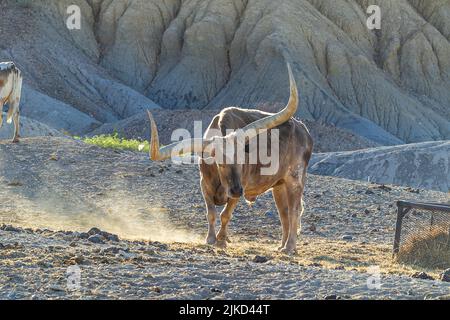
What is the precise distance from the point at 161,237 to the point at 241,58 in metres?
50.6

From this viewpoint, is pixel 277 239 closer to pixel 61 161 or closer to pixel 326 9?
pixel 61 161

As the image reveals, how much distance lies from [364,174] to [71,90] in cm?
3065

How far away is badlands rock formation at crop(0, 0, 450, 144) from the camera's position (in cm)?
5584

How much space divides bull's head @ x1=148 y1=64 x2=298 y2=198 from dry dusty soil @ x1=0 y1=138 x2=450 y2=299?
0.92m

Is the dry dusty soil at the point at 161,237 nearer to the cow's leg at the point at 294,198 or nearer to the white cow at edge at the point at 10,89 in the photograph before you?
the cow's leg at the point at 294,198

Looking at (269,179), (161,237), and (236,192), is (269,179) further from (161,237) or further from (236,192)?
(161,237)

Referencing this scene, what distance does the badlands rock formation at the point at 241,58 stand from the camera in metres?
55.8

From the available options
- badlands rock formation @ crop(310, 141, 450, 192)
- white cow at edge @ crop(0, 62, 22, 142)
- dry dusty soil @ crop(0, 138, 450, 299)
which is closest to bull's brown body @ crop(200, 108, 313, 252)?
dry dusty soil @ crop(0, 138, 450, 299)

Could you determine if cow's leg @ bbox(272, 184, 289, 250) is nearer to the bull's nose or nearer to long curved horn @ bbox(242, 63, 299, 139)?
long curved horn @ bbox(242, 63, 299, 139)

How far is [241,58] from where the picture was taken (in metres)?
62.9

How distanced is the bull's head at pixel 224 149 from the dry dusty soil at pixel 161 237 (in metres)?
0.92

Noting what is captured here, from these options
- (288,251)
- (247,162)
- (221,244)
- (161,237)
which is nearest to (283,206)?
(288,251)

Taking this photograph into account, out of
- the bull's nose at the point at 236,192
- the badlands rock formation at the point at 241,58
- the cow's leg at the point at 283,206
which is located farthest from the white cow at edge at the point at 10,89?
the badlands rock formation at the point at 241,58
